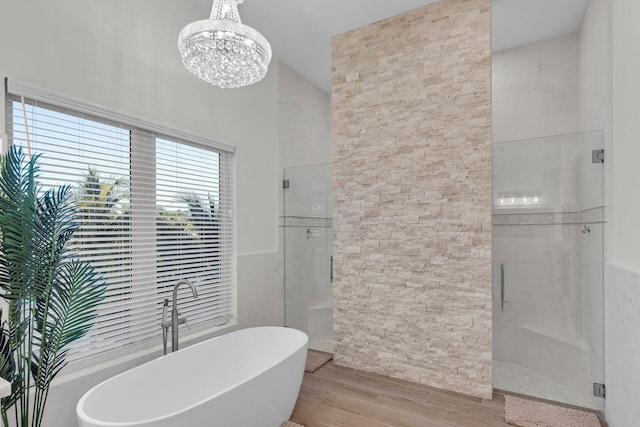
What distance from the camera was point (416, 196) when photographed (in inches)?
114

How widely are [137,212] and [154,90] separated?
88 cm

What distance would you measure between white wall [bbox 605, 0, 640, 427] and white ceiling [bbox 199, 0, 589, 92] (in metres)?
0.85

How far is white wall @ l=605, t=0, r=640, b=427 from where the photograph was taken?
1.73 meters

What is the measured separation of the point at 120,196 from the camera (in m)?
2.29

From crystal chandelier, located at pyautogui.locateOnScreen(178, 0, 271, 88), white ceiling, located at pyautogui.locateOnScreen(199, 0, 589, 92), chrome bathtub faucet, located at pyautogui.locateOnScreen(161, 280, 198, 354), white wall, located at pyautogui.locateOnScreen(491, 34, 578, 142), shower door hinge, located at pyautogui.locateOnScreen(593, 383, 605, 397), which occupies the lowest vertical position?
shower door hinge, located at pyautogui.locateOnScreen(593, 383, 605, 397)

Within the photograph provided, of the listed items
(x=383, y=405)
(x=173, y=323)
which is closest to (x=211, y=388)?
(x=173, y=323)

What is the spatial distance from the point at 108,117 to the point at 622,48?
3066 mm

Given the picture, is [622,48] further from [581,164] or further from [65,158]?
[65,158]

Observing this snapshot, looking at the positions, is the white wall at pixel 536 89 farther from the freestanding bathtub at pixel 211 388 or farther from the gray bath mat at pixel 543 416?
the freestanding bathtub at pixel 211 388

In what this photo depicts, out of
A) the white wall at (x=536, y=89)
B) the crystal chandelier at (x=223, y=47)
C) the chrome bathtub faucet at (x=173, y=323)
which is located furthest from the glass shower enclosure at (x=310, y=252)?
the white wall at (x=536, y=89)

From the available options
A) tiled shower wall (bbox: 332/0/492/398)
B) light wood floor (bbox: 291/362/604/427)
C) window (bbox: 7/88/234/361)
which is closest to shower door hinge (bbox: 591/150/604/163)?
tiled shower wall (bbox: 332/0/492/398)

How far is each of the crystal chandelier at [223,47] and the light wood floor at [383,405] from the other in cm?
227

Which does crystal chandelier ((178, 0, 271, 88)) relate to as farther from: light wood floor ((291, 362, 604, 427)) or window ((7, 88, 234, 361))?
light wood floor ((291, 362, 604, 427))

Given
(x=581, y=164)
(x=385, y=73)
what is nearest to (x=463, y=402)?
(x=581, y=164)
